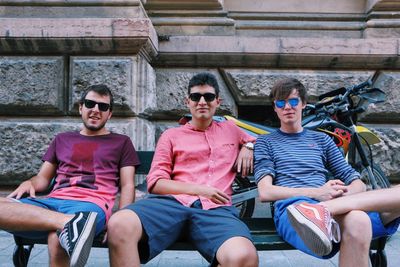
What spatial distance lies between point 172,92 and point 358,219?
349cm

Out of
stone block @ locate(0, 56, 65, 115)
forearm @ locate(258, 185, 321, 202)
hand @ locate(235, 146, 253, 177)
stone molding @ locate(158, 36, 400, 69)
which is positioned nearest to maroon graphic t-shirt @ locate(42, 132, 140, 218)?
hand @ locate(235, 146, 253, 177)

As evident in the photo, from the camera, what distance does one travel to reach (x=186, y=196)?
2.71 meters

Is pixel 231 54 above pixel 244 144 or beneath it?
above

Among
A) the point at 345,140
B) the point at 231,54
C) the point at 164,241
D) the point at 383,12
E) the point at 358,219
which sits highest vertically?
the point at 383,12

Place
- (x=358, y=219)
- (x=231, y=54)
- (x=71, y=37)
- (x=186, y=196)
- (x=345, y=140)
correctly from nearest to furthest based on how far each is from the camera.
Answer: (x=358, y=219) < (x=186, y=196) < (x=345, y=140) < (x=71, y=37) < (x=231, y=54)

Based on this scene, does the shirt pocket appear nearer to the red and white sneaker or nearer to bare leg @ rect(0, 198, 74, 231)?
the red and white sneaker

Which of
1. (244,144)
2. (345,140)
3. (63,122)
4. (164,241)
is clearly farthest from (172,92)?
(164,241)

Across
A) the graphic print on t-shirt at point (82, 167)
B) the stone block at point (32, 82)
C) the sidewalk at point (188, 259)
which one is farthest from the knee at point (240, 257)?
the stone block at point (32, 82)

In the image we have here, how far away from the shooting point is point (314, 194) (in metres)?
2.58

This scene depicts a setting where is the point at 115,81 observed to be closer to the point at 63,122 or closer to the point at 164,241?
the point at 63,122

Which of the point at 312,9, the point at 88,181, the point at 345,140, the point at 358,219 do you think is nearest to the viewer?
the point at 358,219

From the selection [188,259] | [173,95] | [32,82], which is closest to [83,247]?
[188,259]

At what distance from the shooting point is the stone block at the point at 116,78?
4.61 metres

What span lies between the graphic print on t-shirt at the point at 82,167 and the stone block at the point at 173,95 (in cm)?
240
